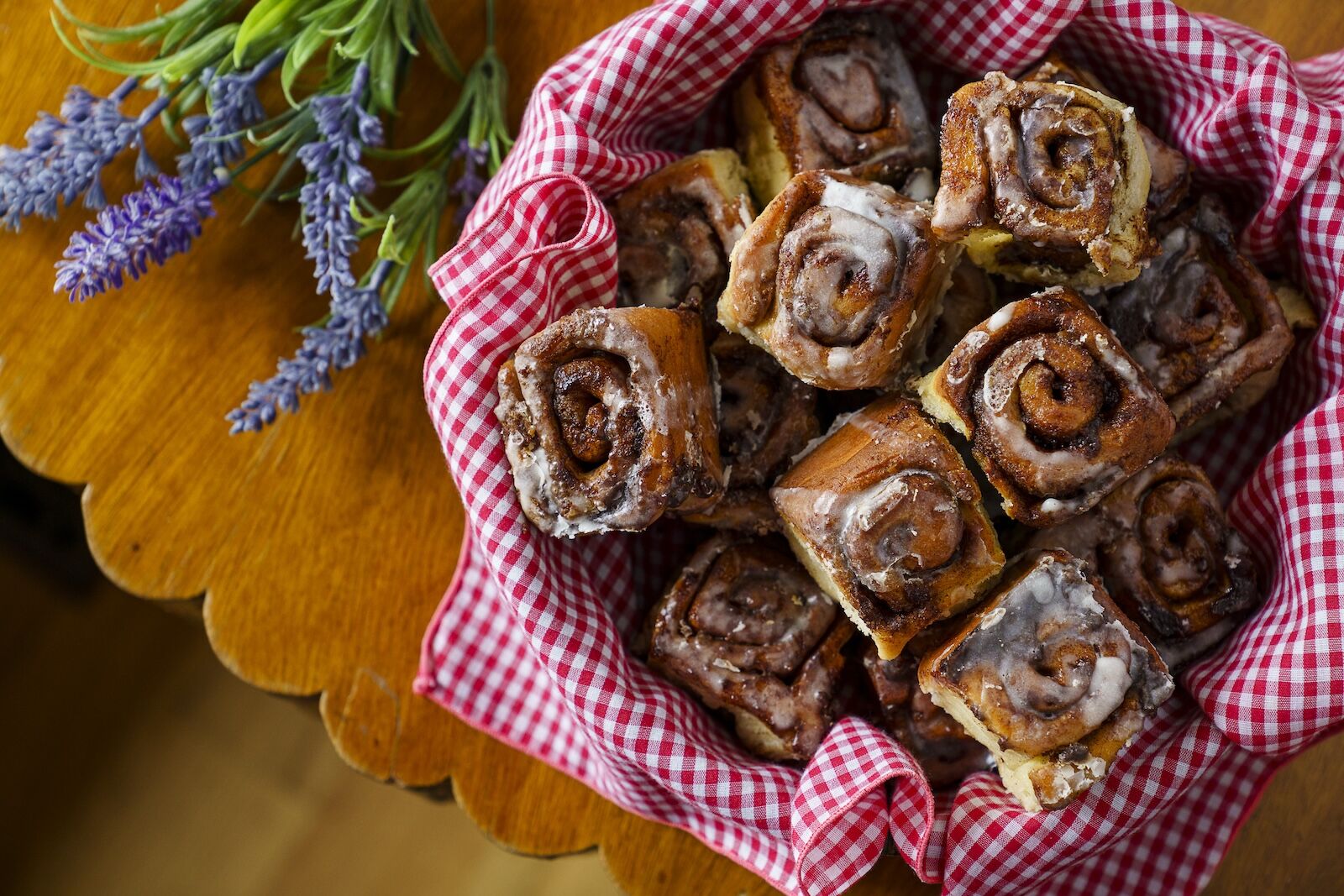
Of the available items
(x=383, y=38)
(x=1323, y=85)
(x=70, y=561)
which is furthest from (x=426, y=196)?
(x=70, y=561)

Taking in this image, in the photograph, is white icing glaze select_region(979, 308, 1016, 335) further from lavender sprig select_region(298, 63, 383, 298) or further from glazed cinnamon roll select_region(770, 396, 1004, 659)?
lavender sprig select_region(298, 63, 383, 298)

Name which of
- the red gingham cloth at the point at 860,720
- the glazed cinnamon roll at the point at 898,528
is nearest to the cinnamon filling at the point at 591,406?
the red gingham cloth at the point at 860,720

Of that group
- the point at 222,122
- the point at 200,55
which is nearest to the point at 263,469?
the point at 222,122

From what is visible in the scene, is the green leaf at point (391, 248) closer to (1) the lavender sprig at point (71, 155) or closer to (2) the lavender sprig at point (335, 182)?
(2) the lavender sprig at point (335, 182)

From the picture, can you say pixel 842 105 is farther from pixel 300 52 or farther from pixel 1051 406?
pixel 300 52

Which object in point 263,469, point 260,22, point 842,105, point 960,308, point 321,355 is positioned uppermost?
point 260,22

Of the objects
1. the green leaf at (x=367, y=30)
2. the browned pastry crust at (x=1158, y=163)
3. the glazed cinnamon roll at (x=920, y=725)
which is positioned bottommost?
the glazed cinnamon roll at (x=920, y=725)
